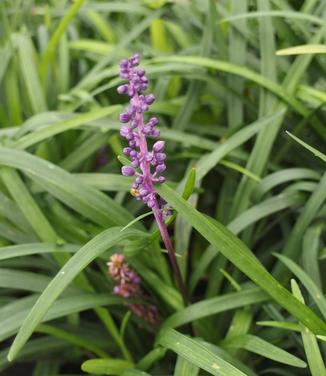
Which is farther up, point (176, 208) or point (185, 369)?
point (176, 208)

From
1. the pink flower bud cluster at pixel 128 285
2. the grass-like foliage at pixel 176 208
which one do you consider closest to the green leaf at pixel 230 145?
the grass-like foliage at pixel 176 208

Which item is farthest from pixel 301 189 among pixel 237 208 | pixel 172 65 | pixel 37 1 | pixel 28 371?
pixel 37 1

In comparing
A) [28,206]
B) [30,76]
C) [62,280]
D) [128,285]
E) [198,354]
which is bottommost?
[198,354]

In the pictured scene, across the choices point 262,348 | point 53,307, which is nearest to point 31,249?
point 53,307

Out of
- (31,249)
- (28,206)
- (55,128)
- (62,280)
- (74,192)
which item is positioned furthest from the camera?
(55,128)

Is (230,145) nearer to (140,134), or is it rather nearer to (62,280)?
(140,134)

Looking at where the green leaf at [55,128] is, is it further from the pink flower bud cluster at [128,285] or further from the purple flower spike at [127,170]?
the purple flower spike at [127,170]

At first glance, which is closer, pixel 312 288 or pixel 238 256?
pixel 238 256
